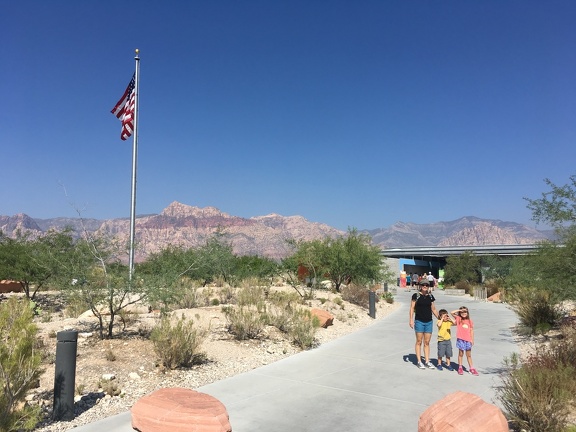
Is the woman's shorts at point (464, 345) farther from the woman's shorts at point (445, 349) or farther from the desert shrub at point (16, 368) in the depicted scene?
the desert shrub at point (16, 368)

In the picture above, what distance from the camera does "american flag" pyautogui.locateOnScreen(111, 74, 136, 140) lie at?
2188cm

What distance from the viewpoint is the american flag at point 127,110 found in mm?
21875

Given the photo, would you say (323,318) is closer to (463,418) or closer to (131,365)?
(131,365)

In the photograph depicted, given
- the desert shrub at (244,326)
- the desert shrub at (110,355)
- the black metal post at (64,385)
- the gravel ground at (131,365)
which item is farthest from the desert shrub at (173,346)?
the desert shrub at (244,326)

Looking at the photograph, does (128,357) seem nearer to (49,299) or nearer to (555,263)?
(555,263)

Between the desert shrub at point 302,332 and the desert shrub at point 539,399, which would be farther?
the desert shrub at point 302,332

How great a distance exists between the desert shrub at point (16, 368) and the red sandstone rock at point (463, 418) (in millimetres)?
4268

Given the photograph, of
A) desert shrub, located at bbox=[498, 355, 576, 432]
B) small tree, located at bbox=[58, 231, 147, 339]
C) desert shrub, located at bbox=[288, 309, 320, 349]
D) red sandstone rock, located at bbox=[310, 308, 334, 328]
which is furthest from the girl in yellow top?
small tree, located at bbox=[58, 231, 147, 339]

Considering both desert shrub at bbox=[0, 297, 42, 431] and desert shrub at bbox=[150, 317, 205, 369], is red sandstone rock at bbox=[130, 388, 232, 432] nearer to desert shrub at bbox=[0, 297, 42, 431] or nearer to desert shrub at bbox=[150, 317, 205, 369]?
desert shrub at bbox=[0, 297, 42, 431]

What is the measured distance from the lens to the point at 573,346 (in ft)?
26.6

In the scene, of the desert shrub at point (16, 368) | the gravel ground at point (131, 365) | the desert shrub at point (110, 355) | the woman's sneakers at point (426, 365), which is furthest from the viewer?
the woman's sneakers at point (426, 365)

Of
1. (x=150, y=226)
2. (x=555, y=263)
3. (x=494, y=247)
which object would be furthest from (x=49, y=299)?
(x=150, y=226)

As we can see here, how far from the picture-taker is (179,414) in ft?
17.1

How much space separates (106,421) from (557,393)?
5.74m
